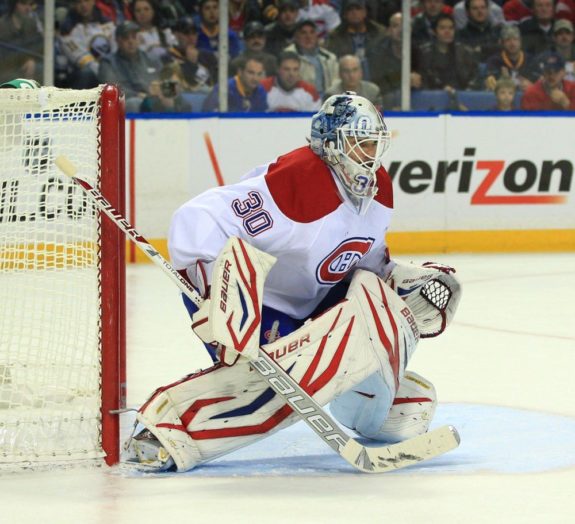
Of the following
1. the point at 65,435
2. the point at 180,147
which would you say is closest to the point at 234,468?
the point at 65,435

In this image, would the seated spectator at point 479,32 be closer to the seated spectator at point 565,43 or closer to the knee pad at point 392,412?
the seated spectator at point 565,43

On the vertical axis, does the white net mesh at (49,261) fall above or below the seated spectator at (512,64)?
below

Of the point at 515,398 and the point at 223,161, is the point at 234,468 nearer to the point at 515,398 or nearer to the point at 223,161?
the point at 515,398

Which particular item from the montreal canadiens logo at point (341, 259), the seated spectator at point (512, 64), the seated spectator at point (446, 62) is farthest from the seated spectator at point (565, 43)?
the montreal canadiens logo at point (341, 259)

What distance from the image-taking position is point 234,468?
2797 millimetres

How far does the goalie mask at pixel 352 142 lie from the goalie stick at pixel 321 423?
→ 408 millimetres

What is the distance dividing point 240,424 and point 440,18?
5.15 meters

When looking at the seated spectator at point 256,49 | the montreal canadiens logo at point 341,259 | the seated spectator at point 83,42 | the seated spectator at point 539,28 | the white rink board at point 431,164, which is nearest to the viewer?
the montreal canadiens logo at point 341,259

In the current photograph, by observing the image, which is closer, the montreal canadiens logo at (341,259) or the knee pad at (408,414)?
the montreal canadiens logo at (341,259)

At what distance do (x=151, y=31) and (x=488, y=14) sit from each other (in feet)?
6.33

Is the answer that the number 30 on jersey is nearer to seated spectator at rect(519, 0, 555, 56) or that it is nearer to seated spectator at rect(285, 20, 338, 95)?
seated spectator at rect(285, 20, 338, 95)

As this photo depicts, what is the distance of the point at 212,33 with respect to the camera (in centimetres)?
723

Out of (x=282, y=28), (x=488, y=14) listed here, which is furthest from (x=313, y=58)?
(x=488, y=14)

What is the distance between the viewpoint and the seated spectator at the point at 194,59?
7.21 m
